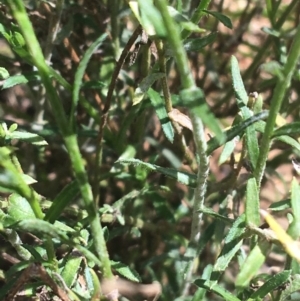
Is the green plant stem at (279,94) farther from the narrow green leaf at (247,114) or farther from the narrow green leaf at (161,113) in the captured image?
the narrow green leaf at (161,113)

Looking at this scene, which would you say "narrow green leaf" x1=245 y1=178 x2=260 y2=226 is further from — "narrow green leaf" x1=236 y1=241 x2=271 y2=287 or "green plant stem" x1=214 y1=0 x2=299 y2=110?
"green plant stem" x1=214 y1=0 x2=299 y2=110

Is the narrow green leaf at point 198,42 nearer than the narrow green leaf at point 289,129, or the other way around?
the narrow green leaf at point 289,129

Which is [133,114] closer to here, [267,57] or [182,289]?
[182,289]

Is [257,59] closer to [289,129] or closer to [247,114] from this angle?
[247,114]

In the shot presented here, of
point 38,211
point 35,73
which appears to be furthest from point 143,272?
point 38,211

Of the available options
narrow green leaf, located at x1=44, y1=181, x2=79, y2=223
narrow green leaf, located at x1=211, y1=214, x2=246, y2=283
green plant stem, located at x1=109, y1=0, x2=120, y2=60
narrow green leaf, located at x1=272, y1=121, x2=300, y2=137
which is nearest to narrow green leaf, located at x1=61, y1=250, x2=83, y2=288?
narrow green leaf, located at x1=44, y1=181, x2=79, y2=223

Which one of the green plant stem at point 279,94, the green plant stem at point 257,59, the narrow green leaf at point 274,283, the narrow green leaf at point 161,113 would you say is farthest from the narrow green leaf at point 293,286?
the green plant stem at point 257,59
